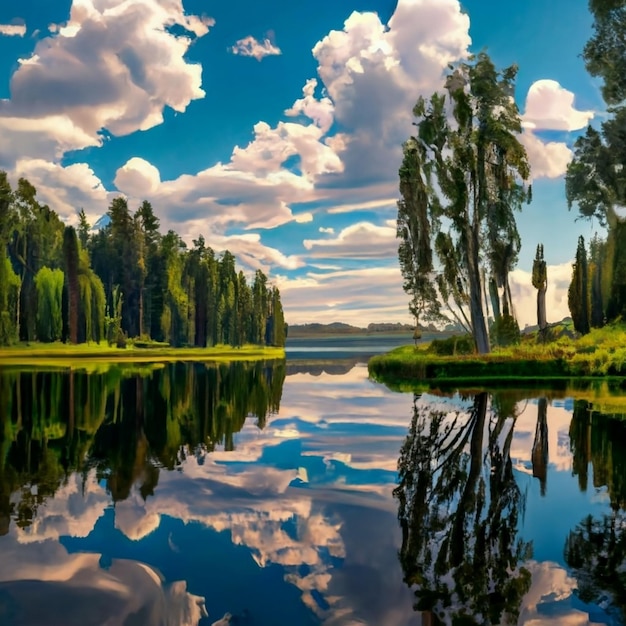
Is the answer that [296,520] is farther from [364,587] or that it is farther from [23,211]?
[23,211]

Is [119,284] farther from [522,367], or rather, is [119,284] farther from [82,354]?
[522,367]

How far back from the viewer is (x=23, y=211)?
7712 cm

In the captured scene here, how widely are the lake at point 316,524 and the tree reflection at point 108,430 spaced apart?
0.26 feet

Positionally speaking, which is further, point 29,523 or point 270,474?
point 270,474

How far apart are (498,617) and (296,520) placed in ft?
10.4

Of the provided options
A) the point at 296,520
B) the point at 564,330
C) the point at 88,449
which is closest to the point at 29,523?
the point at 296,520

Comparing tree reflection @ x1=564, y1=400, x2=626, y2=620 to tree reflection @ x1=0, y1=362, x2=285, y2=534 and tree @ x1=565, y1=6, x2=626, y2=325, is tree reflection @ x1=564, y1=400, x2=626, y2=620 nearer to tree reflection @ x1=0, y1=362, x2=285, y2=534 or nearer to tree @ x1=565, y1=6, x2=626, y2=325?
tree reflection @ x1=0, y1=362, x2=285, y2=534

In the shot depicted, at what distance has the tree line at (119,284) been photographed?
64750 millimetres

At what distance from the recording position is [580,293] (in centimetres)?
4569

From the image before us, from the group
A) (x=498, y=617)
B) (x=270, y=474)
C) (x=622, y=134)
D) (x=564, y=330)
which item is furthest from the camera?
(x=564, y=330)

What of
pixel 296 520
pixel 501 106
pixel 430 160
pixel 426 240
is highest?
pixel 501 106

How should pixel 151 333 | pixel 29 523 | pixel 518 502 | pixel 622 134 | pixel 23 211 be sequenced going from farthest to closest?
pixel 151 333
pixel 23 211
pixel 622 134
pixel 518 502
pixel 29 523

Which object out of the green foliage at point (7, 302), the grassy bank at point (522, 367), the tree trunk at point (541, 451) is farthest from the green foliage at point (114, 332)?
the tree trunk at point (541, 451)

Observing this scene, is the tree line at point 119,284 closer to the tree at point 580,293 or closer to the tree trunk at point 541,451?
the tree at point 580,293
